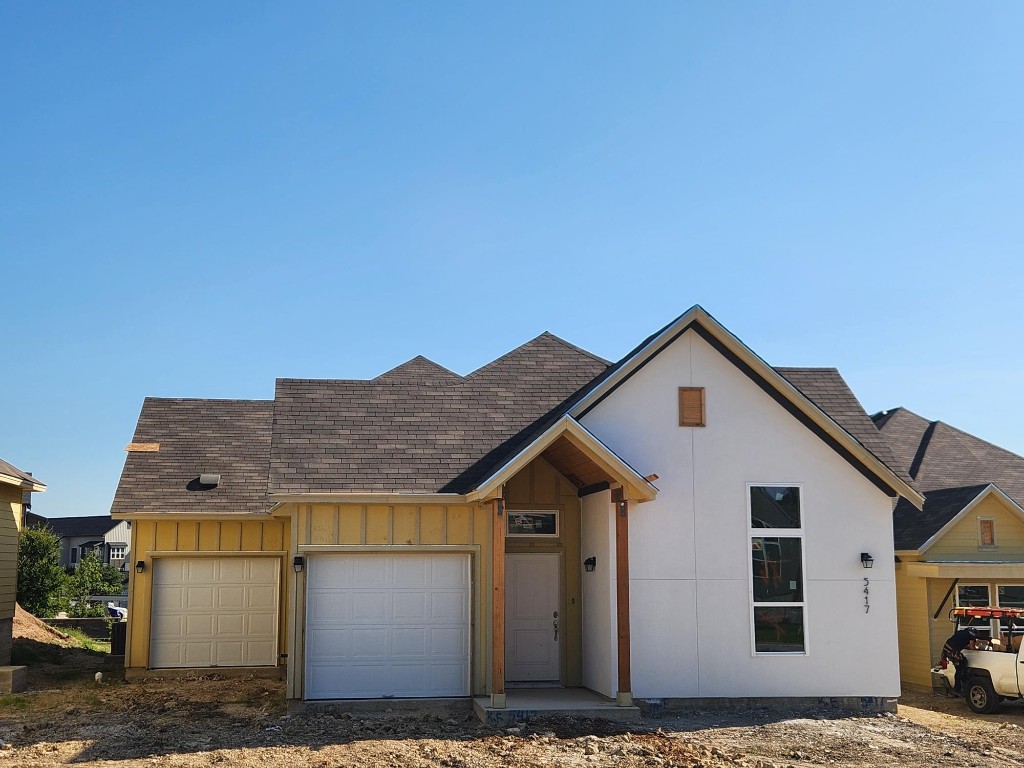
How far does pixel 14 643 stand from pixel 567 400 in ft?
45.0

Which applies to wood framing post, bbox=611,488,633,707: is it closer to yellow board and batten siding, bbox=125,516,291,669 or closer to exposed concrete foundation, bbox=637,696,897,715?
exposed concrete foundation, bbox=637,696,897,715

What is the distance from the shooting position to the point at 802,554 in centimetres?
1481

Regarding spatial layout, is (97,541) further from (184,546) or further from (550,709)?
(550,709)

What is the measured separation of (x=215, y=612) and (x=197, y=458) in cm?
328

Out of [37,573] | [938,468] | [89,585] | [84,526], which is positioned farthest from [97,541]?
[938,468]

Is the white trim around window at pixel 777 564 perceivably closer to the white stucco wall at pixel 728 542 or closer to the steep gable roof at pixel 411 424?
the white stucco wall at pixel 728 542

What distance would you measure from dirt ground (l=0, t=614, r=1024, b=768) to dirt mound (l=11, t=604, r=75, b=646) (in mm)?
8915

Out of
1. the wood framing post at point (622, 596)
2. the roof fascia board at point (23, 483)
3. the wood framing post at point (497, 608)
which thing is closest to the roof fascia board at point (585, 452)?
the wood framing post at point (622, 596)

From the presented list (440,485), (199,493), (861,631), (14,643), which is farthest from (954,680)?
(14,643)

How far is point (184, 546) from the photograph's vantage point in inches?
755

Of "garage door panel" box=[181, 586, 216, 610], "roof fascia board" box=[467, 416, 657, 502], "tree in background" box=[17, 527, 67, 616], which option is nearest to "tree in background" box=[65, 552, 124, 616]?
"tree in background" box=[17, 527, 67, 616]

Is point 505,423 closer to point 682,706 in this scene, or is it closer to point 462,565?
point 462,565

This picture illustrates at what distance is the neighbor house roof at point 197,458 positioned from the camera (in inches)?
752

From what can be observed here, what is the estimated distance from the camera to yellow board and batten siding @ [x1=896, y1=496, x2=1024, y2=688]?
65.0ft
